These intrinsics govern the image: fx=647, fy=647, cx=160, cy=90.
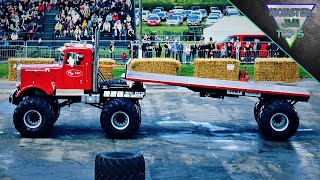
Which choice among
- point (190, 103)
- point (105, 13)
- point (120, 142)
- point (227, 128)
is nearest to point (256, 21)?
point (120, 142)

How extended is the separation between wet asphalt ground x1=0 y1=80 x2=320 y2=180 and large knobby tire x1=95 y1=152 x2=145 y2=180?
3.66 metres

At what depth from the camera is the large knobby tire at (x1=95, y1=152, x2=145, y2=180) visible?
852cm

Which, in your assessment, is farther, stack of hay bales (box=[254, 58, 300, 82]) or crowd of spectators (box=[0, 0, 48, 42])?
crowd of spectators (box=[0, 0, 48, 42])

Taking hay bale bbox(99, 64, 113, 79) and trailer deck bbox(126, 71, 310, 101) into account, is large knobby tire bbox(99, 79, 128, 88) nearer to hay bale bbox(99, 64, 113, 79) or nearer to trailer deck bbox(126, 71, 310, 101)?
trailer deck bbox(126, 71, 310, 101)

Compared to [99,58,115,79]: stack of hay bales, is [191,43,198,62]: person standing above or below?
above

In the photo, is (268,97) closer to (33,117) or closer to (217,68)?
(33,117)

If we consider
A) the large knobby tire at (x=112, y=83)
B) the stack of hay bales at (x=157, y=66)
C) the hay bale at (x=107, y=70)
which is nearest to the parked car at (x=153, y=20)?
the stack of hay bales at (x=157, y=66)

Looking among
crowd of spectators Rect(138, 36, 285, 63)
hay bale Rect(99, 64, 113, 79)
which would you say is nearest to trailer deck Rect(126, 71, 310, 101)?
hay bale Rect(99, 64, 113, 79)

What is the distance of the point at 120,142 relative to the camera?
1594cm

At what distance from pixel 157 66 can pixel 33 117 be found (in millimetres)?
14782

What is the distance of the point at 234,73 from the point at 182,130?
545 inches

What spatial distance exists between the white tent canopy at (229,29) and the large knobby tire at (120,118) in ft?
91.7

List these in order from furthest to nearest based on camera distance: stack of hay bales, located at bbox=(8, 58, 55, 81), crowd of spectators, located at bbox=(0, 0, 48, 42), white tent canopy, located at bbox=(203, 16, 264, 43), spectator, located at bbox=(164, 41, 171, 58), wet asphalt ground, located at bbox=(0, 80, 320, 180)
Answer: white tent canopy, located at bbox=(203, 16, 264, 43)
crowd of spectators, located at bbox=(0, 0, 48, 42)
spectator, located at bbox=(164, 41, 171, 58)
stack of hay bales, located at bbox=(8, 58, 55, 81)
wet asphalt ground, located at bbox=(0, 80, 320, 180)

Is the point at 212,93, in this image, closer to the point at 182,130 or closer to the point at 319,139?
the point at 182,130
